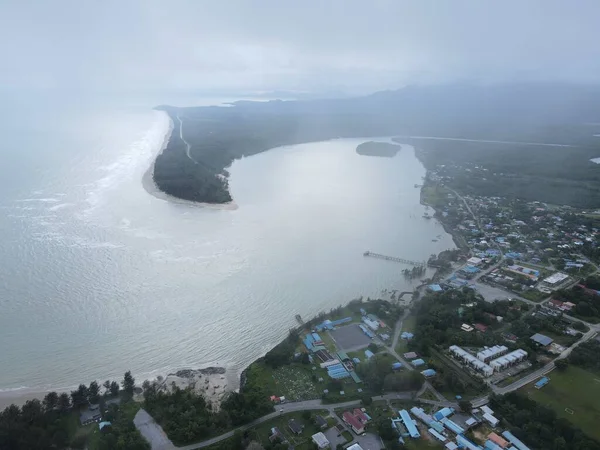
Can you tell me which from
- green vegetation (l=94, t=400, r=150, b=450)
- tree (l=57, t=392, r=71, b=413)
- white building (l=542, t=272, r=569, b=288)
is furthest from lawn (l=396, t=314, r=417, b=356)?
tree (l=57, t=392, r=71, b=413)

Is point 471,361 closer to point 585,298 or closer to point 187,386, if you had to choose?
point 585,298

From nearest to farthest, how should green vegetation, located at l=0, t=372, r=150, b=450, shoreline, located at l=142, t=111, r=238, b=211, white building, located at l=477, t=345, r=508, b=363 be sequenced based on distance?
1. green vegetation, located at l=0, t=372, r=150, b=450
2. white building, located at l=477, t=345, r=508, b=363
3. shoreline, located at l=142, t=111, r=238, b=211

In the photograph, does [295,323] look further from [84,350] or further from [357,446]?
[84,350]

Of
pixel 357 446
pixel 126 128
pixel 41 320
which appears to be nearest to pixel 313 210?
pixel 41 320

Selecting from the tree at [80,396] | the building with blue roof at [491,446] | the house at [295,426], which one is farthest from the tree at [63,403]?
the building with blue roof at [491,446]

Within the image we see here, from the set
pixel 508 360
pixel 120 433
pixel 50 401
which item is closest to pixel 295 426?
pixel 120 433

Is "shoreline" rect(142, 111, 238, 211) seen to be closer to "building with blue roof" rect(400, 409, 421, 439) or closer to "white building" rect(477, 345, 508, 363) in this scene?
"white building" rect(477, 345, 508, 363)

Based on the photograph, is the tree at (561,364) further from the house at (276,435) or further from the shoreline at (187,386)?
the shoreline at (187,386)
